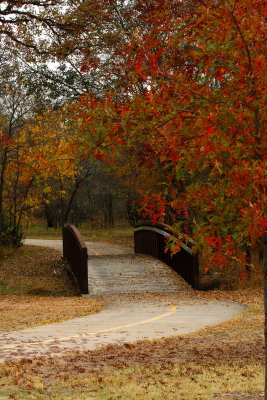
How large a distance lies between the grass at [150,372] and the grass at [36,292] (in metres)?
3.03

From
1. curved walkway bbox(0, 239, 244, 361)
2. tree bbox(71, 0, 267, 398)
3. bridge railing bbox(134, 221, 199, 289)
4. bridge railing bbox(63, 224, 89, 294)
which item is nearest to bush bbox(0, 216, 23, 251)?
bridge railing bbox(63, 224, 89, 294)

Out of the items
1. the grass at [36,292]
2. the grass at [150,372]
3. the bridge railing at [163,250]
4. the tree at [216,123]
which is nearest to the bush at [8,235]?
Result: the grass at [36,292]

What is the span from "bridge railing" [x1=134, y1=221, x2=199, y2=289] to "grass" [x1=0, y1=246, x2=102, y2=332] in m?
2.73

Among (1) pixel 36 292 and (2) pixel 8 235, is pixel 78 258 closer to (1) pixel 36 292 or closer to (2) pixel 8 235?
(1) pixel 36 292

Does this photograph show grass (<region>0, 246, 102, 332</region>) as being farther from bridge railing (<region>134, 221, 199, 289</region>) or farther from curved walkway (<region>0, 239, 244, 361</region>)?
bridge railing (<region>134, 221, 199, 289</region>)

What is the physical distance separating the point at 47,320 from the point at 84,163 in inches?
1186

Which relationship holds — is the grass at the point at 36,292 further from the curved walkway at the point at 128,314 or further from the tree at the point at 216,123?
the tree at the point at 216,123

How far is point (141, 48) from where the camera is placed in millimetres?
6402

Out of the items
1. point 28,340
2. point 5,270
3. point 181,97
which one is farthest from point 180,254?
point 181,97

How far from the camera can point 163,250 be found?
18.3 meters

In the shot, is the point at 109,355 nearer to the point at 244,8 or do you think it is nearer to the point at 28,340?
the point at 28,340

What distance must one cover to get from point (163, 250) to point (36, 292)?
4.29m

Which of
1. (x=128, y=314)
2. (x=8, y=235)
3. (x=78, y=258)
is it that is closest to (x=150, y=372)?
(x=128, y=314)

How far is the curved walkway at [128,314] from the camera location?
8289 mm
